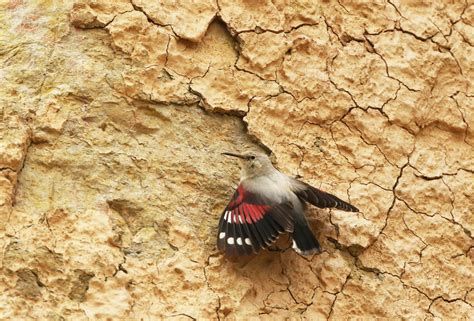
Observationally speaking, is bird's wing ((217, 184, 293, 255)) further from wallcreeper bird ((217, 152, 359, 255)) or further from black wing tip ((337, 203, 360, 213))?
black wing tip ((337, 203, 360, 213))

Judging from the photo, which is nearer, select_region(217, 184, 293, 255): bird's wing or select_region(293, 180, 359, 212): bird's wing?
select_region(217, 184, 293, 255): bird's wing

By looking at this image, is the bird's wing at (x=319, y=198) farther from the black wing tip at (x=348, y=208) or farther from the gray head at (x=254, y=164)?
the gray head at (x=254, y=164)

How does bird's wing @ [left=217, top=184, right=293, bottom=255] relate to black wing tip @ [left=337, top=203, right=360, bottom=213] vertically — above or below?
below

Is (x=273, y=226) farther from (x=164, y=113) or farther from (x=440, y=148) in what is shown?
(x=440, y=148)

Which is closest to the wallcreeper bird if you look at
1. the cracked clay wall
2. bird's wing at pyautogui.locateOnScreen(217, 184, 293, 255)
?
bird's wing at pyautogui.locateOnScreen(217, 184, 293, 255)

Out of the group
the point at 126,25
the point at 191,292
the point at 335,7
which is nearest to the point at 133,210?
the point at 191,292

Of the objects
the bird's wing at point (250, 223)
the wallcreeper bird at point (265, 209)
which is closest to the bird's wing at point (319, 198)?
the wallcreeper bird at point (265, 209)
